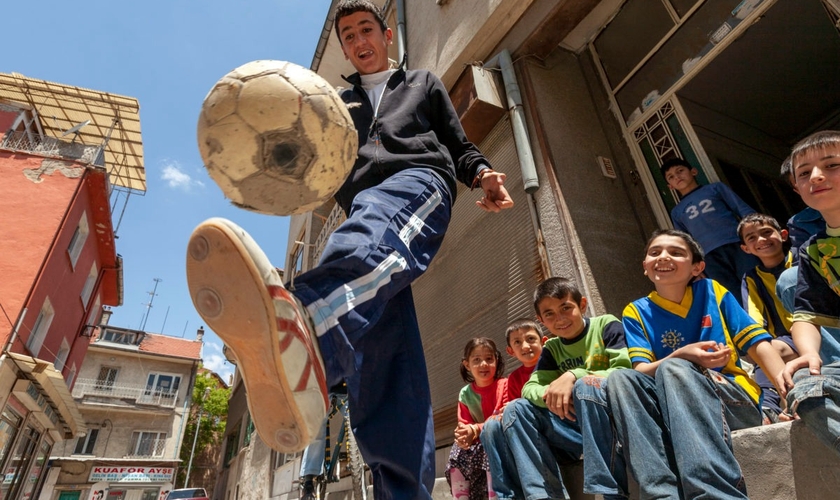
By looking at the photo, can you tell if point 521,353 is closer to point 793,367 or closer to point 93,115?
point 793,367

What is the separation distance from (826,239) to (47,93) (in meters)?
20.4

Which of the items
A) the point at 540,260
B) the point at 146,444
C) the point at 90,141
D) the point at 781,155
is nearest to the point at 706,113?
the point at 781,155

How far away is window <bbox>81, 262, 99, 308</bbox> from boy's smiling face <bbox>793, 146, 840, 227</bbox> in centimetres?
1895

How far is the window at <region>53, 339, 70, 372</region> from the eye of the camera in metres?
13.7

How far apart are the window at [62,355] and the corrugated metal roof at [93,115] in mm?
7187

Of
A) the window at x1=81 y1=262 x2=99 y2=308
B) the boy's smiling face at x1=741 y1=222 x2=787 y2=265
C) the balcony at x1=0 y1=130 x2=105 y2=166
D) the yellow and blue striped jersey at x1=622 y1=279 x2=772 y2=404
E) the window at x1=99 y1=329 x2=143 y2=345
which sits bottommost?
the yellow and blue striped jersey at x1=622 y1=279 x2=772 y2=404

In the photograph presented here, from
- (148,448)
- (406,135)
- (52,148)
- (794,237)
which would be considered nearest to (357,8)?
(406,135)

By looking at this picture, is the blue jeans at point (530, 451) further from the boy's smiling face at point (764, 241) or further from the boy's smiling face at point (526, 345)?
the boy's smiling face at point (764, 241)

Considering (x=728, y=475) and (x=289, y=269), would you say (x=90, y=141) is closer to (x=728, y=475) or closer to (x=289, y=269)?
(x=289, y=269)

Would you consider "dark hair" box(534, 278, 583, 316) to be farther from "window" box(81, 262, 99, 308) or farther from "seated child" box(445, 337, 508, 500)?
"window" box(81, 262, 99, 308)

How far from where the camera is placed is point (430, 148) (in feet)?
6.03

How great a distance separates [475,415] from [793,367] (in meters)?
2.02

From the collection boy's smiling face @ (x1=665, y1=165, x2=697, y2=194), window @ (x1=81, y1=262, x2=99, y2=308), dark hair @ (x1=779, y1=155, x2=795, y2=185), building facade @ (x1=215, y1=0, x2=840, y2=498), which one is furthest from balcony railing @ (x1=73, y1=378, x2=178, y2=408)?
dark hair @ (x1=779, y1=155, x2=795, y2=185)

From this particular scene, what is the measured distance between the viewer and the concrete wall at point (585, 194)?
12.0ft
